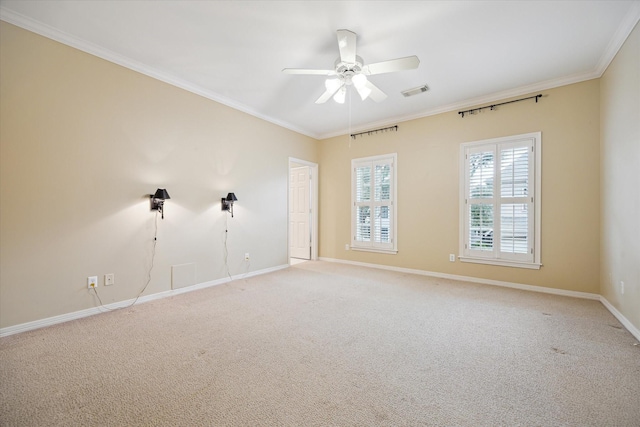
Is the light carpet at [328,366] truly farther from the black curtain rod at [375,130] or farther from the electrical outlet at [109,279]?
the black curtain rod at [375,130]

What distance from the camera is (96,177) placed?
2930mm

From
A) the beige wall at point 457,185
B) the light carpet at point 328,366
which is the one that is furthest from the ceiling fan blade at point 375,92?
the light carpet at point 328,366

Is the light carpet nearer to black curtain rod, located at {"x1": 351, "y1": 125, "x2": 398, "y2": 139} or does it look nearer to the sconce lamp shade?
the sconce lamp shade

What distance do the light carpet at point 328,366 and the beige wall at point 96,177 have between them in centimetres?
48

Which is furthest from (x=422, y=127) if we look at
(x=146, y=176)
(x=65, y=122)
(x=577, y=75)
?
(x=65, y=122)

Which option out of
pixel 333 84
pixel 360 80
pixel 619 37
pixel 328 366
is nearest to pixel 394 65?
pixel 360 80

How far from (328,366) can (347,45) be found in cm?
273

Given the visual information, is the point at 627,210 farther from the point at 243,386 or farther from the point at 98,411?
the point at 98,411

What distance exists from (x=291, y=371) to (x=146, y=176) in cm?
293

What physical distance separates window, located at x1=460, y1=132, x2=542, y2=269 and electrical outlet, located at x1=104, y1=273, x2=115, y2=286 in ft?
16.0

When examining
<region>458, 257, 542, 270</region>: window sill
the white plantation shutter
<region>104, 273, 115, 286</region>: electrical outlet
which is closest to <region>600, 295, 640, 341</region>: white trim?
<region>458, 257, 542, 270</region>: window sill

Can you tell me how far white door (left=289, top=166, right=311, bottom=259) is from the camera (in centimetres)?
624

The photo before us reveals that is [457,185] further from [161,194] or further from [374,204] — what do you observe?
[161,194]

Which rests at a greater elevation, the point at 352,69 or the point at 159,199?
the point at 352,69
